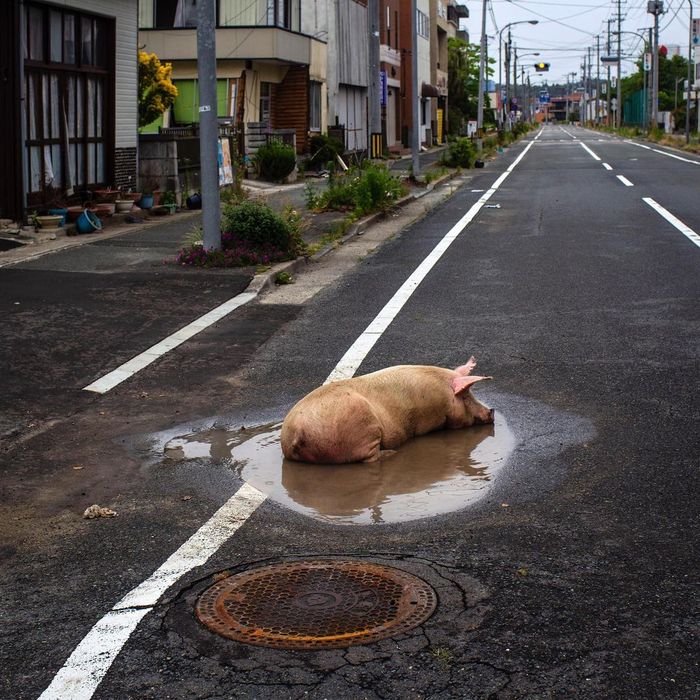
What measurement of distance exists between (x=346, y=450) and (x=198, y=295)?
6.22 metres

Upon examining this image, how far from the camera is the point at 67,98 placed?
19.0m

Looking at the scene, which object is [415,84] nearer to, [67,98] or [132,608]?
[67,98]

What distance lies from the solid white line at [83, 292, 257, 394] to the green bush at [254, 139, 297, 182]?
18.7 metres

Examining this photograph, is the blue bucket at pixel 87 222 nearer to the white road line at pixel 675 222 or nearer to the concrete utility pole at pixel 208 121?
the concrete utility pole at pixel 208 121

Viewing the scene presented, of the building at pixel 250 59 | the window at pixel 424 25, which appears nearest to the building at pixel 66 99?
the building at pixel 250 59

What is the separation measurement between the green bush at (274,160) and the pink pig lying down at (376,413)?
78.6ft

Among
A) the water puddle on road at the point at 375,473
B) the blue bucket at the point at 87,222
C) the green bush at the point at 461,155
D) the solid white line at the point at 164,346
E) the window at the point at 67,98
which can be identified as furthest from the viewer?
the green bush at the point at 461,155

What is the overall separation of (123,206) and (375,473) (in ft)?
48.1

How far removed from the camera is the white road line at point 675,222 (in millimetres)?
16531

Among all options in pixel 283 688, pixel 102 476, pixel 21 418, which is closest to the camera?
pixel 283 688

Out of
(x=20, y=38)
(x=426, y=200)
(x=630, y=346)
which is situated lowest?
(x=630, y=346)

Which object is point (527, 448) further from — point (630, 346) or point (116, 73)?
point (116, 73)

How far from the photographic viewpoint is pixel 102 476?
20.1 ft

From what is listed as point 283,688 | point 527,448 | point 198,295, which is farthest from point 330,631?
point 198,295
